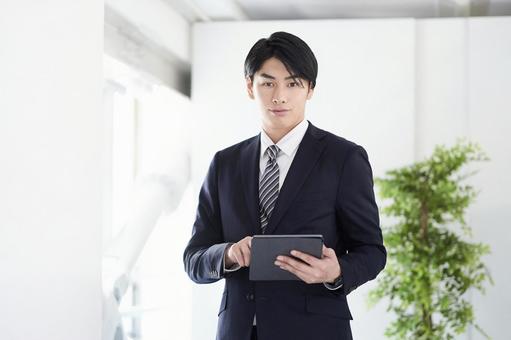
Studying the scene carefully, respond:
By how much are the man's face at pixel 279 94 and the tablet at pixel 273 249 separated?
14.4 inches

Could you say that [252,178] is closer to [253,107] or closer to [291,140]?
[291,140]

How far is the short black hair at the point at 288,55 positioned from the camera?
2430 millimetres

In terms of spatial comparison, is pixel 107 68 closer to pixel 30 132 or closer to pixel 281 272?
pixel 30 132

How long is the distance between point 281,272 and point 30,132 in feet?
3.23

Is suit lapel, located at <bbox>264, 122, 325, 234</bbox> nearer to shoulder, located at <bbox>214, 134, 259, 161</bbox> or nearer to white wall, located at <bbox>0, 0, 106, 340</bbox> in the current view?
shoulder, located at <bbox>214, 134, 259, 161</bbox>

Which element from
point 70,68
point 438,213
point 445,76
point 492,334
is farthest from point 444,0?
point 70,68

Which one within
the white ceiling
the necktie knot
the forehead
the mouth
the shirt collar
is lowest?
the necktie knot

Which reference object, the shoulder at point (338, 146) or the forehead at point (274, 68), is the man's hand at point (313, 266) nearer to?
the shoulder at point (338, 146)

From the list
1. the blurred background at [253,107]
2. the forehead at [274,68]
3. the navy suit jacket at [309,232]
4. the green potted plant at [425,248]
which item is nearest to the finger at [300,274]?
the navy suit jacket at [309,232]

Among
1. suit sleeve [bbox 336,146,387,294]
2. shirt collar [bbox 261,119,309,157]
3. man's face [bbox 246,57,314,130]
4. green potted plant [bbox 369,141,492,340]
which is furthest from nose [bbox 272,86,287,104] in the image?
green potted plant [bbox 369,141,492,340]

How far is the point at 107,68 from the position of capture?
5.36 metres

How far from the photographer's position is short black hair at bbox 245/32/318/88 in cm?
243

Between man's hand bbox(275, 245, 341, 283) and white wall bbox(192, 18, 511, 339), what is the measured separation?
3.81 m

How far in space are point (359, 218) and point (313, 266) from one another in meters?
0.21
